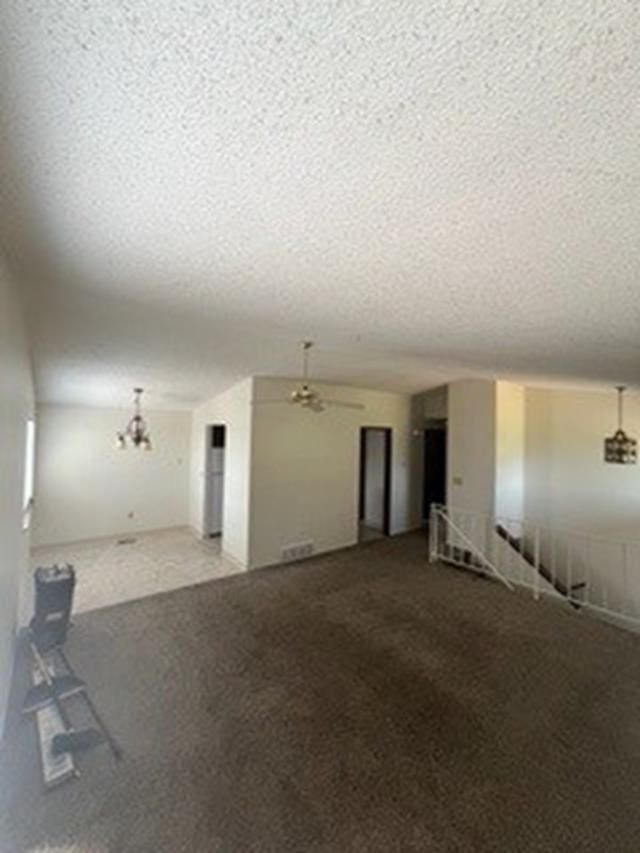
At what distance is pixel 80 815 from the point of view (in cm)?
202

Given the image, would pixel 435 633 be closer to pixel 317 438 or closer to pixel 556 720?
pixel 556 720

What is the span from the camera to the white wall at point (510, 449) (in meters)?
6.24

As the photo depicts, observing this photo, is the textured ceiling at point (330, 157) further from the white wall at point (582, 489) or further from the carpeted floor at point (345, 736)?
the white wall at point (582, 489)

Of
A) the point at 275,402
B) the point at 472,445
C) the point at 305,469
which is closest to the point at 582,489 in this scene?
the point at 472,445

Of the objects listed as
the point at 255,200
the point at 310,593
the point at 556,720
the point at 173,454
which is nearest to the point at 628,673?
the point at 556,720

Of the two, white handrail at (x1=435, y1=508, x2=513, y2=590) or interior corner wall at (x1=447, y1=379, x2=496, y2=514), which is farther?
interior corner wall at (x1=447, y1=379, x2=496, y2=514)

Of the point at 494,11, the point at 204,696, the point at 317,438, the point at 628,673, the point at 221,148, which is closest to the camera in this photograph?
the point at 494,11

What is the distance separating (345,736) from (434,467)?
704 cm

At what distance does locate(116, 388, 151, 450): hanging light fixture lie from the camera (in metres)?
7.03

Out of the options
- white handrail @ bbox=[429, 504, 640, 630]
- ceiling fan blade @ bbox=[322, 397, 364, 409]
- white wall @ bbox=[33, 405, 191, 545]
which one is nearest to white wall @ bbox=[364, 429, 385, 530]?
ceiling fan blade @ bbox=[322, 397, 364, 409]

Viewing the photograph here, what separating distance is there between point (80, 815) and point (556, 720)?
2.80m

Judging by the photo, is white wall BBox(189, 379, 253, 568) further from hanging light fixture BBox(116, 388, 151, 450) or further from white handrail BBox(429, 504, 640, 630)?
white handrail BBox(429, 504, 640, 630)

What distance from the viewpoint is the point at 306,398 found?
4227 mm

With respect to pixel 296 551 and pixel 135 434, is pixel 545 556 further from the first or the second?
pixel 135 434
